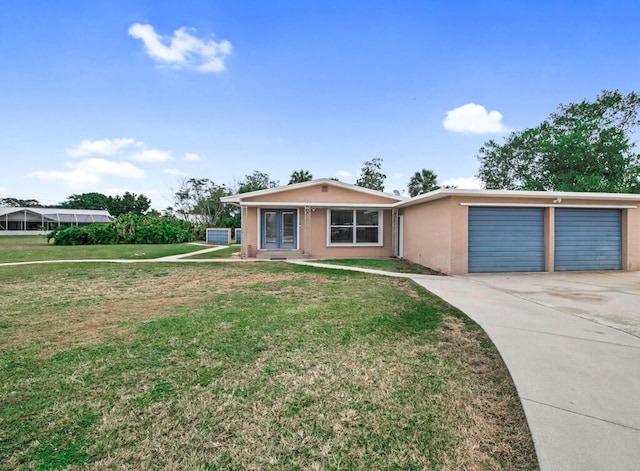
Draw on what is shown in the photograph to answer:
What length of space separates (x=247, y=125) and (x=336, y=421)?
2031 cm

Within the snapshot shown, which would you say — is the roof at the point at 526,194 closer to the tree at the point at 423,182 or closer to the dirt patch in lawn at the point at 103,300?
the dirt patch in lawn at the point at 103,300

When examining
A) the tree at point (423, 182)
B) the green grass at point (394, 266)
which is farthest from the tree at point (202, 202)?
the green grass at point (394, 266)

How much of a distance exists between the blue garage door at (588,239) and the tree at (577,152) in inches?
505

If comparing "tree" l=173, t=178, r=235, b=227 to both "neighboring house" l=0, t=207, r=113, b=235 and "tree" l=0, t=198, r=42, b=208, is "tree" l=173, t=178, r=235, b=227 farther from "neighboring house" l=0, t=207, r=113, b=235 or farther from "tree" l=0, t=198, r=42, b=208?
"tree" l=0, t=198, r=42, b=208

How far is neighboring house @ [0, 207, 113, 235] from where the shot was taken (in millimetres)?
40188

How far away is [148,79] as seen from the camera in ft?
52.6

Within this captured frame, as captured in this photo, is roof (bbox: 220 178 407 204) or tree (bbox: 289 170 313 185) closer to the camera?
roof (bbox: 220 178 407 204)

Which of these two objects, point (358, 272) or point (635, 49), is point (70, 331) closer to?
point (358, 272)

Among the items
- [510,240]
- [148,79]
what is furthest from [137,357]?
[148,79]

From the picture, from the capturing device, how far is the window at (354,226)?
592 inches

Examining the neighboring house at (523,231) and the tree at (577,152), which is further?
the tree at (577,152)

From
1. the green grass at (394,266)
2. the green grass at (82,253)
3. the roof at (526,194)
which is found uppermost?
the roof at (526,194)

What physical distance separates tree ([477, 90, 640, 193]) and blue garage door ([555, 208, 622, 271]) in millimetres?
12834

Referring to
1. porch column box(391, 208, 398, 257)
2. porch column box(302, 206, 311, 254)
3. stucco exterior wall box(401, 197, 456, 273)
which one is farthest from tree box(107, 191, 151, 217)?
stucco exterior wall box(401, 197, 456, 273)
